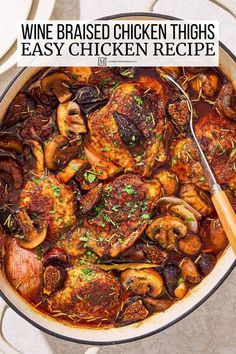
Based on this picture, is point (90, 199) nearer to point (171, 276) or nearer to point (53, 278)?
point (53, 278)

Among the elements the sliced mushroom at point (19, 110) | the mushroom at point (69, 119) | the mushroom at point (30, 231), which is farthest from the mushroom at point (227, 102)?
the mushroom at point (30, 231)

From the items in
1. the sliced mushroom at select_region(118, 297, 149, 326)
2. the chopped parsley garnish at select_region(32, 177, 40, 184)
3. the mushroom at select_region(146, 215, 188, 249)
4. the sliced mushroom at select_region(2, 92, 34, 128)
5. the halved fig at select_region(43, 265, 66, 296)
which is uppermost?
the sliced mushroom at select_region(2, 92, 34, 128)

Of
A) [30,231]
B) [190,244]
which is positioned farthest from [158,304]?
[30,231]

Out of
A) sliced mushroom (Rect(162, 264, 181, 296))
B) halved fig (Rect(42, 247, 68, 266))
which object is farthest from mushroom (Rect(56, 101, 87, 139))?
sliced mushroom (Rect(162, 264, 181, 296))

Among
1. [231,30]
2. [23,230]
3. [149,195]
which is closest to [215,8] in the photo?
[231,30]

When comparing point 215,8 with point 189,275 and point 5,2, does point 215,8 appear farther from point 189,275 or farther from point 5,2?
point 189,275

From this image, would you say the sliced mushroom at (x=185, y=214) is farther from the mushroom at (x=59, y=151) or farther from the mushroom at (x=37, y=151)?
the mushroom at (x=37, y=151)

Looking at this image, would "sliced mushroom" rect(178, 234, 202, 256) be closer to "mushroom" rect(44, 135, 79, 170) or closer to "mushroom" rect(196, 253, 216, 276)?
"mushroom" rect(196, 253, 216, 276)
